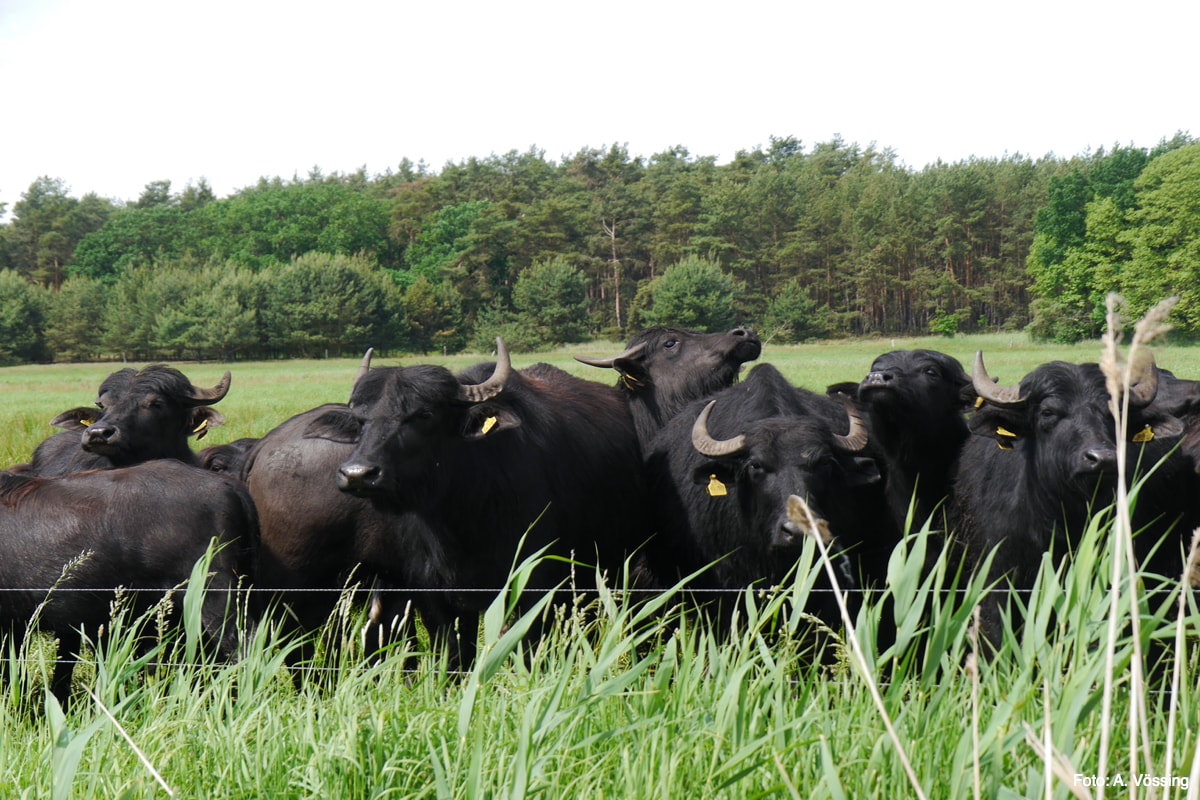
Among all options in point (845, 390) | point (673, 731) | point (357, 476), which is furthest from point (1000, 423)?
point (673, 731)

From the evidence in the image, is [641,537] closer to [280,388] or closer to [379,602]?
[379,602]

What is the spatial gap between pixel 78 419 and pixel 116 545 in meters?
3.38

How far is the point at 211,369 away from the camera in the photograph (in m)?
69.0

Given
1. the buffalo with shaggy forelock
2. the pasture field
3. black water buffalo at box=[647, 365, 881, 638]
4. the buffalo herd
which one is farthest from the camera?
the buffalo with shaggy forelock

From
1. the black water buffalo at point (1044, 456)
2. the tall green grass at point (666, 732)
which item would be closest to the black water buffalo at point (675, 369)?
the black water buffalo at point (1044, 456)

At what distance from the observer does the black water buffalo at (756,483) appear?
20.4 feet

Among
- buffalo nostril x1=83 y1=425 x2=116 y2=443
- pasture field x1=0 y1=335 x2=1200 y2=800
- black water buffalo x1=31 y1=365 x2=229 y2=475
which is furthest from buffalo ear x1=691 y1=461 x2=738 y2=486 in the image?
buffalo nostril x1=83 y1=425 x2=116 y2=443

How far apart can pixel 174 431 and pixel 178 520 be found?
3.02 meters

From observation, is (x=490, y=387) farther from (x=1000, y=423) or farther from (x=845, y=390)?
(x=1000, y=423)

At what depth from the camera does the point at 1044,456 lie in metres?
6.10

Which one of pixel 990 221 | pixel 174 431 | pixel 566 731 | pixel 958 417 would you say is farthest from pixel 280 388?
pixel 990 221

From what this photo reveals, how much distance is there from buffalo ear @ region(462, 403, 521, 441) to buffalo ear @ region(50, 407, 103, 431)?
354cm

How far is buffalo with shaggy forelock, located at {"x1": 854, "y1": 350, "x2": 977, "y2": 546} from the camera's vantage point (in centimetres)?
746

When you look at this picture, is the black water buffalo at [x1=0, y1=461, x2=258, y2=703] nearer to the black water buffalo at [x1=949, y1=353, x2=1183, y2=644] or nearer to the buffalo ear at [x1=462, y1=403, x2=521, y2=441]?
the buffalo ear at [x1=462, y1=403, x2=521, y2=441]
